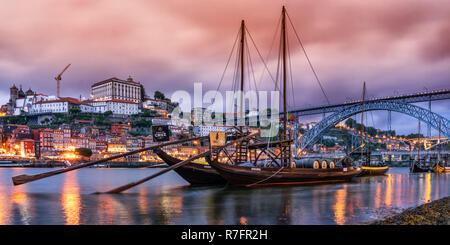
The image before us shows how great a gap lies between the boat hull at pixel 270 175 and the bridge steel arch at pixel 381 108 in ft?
80.2

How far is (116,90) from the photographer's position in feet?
412

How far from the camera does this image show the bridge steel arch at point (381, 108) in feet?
141

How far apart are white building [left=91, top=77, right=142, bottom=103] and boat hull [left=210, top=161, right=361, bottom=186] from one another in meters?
109

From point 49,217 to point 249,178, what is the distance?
10.3 meters

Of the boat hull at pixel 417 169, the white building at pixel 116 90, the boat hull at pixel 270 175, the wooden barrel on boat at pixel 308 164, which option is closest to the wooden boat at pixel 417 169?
the boat hull at pixel 417 169

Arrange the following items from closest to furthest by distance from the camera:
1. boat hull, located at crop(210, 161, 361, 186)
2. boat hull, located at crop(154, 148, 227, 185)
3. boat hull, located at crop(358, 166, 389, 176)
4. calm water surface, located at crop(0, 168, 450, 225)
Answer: calm water surface, located at crop(0, 168, 450, 225) → boat hull, located at crop(210, 161, 361, 186) → boat hull, located at crop(154, 148, 227, 185) → boat hull, located at crop(358, 166, 389, 176)

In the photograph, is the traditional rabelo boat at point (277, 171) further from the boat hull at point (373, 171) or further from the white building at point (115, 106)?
the white building at point (115, 106)

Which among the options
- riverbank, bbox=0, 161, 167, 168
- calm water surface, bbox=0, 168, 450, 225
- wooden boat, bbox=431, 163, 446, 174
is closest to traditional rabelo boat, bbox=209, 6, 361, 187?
calm water surface, bbox=0, 168, 450, 225

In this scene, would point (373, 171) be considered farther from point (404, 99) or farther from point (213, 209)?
point (213, 209)

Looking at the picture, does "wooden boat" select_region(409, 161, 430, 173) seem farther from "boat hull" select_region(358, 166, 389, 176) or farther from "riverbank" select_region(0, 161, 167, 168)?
"riverbank" select_region(0, 161, 167, 168)

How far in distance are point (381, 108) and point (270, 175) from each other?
33.5 m

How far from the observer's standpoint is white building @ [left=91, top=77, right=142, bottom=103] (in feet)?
409
